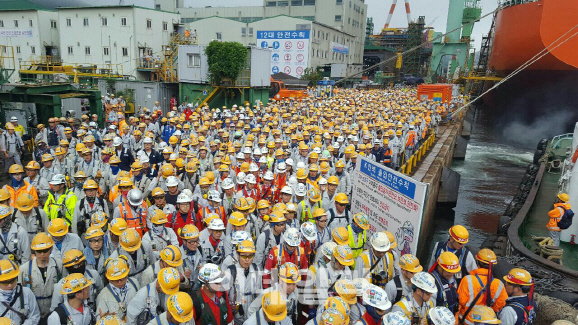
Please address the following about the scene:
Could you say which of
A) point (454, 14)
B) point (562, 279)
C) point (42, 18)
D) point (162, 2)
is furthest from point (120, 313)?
point (162, 2)

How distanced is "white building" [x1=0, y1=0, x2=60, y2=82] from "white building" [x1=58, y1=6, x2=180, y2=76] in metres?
2.08

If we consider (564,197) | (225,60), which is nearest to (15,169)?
(564,197)

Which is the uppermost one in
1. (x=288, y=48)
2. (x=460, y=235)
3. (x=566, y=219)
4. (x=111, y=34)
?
(x=288, y=48)

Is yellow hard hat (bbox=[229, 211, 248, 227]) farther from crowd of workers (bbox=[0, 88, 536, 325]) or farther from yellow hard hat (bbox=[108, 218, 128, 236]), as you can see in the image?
yellow hard hat (bbox=[108, 218, 128, 236])

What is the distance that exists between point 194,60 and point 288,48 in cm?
2031

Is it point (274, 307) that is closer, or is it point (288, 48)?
point (274, 307)

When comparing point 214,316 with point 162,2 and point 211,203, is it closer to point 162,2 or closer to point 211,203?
point 211,203

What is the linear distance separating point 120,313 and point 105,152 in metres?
5.33

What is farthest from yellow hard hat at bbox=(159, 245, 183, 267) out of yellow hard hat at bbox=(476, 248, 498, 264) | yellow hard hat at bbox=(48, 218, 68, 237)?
yellow hard hat at bbox=(476, 248, 498, 264)

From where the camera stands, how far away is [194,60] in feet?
73.3

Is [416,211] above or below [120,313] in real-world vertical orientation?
above

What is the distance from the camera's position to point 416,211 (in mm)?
5211

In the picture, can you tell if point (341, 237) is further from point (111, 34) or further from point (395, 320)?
point (111, 34)

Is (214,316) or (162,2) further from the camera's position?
(162,2)
